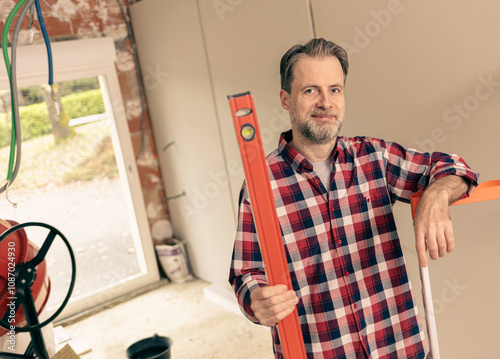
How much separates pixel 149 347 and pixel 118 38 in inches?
90.7

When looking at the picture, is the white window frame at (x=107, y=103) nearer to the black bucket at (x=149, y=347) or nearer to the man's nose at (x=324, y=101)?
the black bucket at (x=149, y=347)

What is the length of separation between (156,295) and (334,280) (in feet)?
8.76

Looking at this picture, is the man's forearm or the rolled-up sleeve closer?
the man's forearm

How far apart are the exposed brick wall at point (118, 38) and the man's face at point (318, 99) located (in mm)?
2505

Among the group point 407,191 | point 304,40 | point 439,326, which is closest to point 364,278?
point 407,191

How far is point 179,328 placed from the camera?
3.11 meters

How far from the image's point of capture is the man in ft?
4.13

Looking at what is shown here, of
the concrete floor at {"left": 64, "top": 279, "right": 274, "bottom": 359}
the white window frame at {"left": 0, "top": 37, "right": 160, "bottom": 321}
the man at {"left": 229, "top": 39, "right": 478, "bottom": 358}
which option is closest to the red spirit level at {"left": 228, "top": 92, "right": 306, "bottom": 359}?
the man at {"left": 229, "top": 39, "right": 478, "bottom": 358}

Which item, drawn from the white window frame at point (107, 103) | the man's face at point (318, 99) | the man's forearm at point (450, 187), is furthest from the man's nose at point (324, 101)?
the white window frame at point (107, 103)

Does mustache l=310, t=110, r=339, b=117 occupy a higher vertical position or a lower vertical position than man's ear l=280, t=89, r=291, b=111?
lower

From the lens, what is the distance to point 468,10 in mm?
1607

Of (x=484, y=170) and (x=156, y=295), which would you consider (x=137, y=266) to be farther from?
(x=484, y=170)

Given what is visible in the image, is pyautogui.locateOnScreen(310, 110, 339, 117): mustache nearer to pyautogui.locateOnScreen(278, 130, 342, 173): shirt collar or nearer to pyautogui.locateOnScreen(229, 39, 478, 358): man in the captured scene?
pyautogui.locateOnScreen(229, 39, 478, 358): man

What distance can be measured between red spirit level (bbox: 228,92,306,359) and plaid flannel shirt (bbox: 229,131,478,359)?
0.28 m
